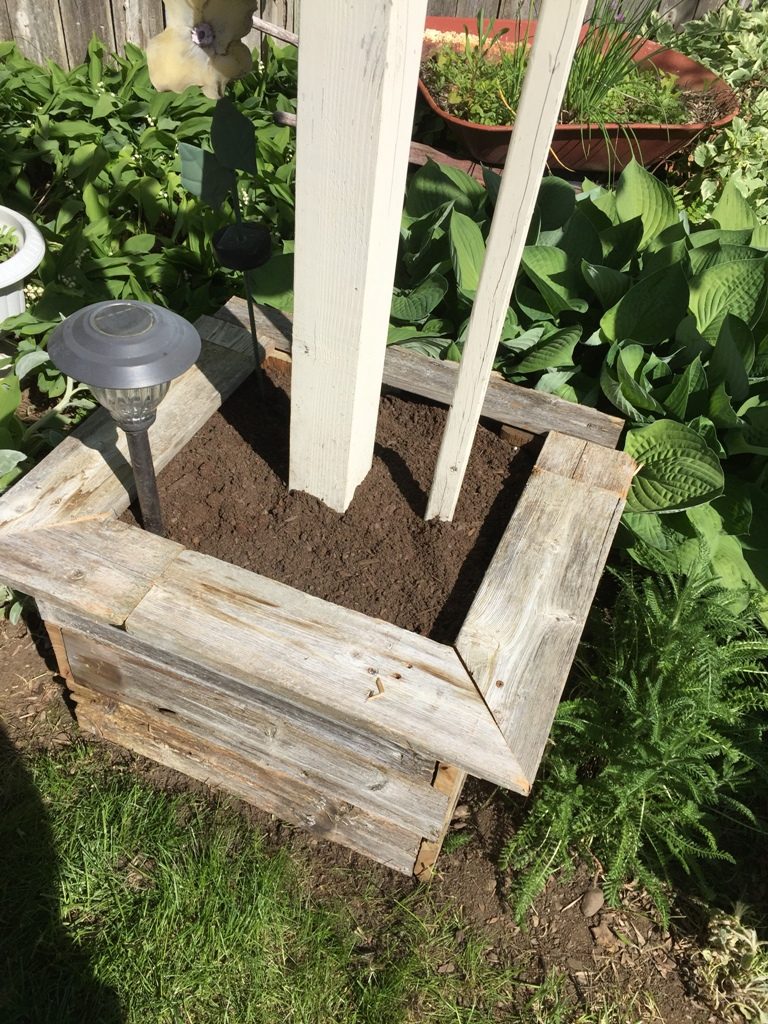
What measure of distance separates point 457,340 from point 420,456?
14.7 inches

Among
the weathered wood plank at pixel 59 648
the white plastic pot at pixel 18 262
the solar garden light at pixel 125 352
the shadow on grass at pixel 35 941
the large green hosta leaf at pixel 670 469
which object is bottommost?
the shadow on grass at pixel 35 941

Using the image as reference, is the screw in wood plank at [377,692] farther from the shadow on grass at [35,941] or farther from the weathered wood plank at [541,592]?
the shadow on grass at [35,941]

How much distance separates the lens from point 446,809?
5.04 ft

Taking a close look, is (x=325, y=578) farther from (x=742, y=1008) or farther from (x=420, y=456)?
→ (x=742, y=1008)

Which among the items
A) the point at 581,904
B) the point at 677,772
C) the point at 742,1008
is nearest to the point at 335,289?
the point at 677,772

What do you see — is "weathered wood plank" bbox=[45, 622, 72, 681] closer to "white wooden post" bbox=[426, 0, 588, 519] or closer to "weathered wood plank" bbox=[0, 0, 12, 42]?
"white wooden post" bbox=[426, 0, 588, 519]

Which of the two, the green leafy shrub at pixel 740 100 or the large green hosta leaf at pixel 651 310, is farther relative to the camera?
the green leafy shrub at pixel 740 100

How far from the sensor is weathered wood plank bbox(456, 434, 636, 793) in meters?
1.39

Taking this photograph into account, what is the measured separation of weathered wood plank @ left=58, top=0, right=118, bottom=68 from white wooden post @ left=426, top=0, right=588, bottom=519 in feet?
9.97

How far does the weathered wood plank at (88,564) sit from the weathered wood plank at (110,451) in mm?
39

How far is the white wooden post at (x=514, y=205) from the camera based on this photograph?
42.2 inches

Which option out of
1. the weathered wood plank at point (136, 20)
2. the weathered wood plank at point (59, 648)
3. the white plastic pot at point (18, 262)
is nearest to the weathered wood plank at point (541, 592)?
the weathered wood plank at point (59, 648)

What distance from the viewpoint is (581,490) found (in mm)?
1800

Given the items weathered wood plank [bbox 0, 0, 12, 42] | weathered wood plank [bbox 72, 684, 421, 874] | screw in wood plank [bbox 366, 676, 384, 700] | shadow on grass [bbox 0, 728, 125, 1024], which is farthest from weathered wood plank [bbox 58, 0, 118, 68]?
screw in wood plank [bbox 366, 676, 384, 700]
